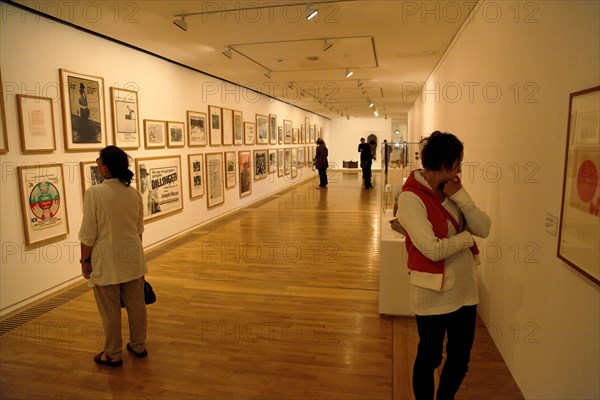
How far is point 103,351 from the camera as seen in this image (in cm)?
312

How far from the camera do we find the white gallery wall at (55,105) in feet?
12.8

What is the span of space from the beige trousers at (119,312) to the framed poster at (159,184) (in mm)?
3107

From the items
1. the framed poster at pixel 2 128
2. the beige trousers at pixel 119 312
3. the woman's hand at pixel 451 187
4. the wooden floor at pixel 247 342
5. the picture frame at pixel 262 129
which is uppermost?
the picture frame at pixel 262 129

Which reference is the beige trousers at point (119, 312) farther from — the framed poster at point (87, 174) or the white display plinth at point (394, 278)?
the framed poster at point (87, 174)

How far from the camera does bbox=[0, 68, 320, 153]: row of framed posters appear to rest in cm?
412

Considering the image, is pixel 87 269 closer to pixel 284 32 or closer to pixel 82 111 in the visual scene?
pixel 82 111

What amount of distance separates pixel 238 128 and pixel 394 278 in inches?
264

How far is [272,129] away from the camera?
1222 centimetres

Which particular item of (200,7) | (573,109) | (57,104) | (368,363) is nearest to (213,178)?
(57,104)

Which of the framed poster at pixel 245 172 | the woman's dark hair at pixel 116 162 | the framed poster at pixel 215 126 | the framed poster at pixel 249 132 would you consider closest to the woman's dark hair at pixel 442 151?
the woman's dark hair at pixel 116 162

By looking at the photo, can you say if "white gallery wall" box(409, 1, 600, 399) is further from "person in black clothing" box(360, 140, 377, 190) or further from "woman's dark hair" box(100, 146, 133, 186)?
"person in black clothing" box(360, 140, 377, 190)

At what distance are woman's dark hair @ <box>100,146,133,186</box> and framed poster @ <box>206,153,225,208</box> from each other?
5107 millimetres

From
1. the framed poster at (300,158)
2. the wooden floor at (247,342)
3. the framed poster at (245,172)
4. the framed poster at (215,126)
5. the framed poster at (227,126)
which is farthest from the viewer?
the framed poster at (300,158)

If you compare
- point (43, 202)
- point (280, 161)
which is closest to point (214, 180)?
point (43, 202)
